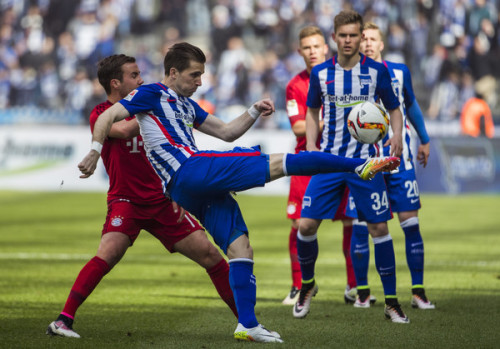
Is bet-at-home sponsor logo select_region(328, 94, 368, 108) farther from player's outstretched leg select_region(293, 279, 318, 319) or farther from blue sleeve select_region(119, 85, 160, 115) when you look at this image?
blue sleeve select_region(119, 85, 160, 115)

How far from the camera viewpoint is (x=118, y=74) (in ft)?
19.8

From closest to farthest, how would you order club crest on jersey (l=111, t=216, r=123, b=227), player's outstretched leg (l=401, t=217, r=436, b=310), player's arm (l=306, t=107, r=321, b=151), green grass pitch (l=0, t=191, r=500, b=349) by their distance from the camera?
green grass pitch (l=0, t=191, r=500, b=349) < club crest on jersey (l=111, t=216, r=123, b=227) < player's arm (l=306, t=107, r=321, b=151) < player's outstretched leg (l=401, t=217, r=436, b=310)

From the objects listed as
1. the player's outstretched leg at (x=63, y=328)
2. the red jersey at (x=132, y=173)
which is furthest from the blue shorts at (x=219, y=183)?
the player's outstretched leg at (x=63, y=328)

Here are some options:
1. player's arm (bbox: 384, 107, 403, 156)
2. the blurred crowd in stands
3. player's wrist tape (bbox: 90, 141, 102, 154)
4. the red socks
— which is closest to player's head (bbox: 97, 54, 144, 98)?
player's wrist tape (bbox: 90, 141, 102, 154)

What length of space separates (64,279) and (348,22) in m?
4.00

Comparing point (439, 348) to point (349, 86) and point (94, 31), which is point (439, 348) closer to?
point (349, 86)

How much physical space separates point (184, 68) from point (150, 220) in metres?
1.16

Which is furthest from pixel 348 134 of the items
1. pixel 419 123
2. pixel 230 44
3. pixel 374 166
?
pixel 230 44

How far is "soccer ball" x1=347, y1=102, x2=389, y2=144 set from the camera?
19.4ft

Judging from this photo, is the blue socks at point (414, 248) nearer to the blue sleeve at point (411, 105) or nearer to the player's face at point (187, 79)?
the blue sleeve at point (411, 105)

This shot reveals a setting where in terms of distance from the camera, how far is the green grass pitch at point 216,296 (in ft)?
18.2

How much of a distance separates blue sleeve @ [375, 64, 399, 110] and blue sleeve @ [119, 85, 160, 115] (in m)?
1.86

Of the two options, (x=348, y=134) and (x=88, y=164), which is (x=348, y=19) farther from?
(x=88, y=164)

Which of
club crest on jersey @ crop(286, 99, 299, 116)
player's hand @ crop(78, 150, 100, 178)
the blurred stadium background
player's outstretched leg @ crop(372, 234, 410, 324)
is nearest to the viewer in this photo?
player's hand @ crop(78, 150, 100, 178)
